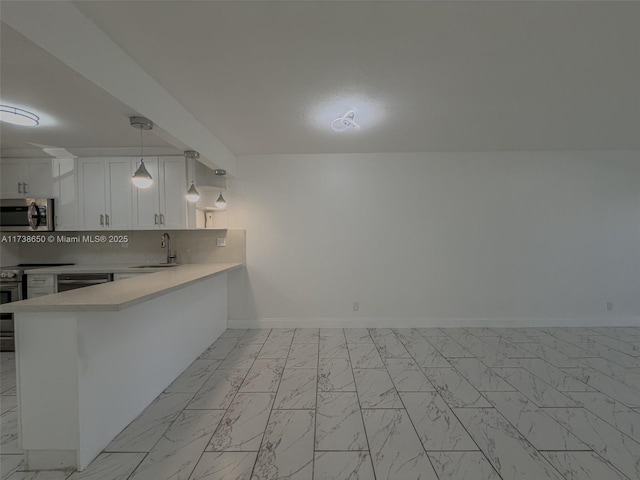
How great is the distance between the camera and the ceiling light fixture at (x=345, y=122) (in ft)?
8.61

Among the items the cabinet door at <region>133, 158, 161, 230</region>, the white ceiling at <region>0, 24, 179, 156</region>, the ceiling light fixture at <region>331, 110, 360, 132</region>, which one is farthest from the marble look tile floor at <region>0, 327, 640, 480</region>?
the ceiling light fixture at <region>331, 110, 360, 132</region>

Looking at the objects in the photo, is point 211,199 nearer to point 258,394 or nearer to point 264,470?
point 258,394

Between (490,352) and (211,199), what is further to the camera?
(211,199)

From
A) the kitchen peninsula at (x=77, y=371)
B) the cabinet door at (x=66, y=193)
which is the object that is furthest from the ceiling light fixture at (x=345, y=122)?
the cabinet door at (x=66, y=193)

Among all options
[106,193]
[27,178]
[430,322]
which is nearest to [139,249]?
[106,193]

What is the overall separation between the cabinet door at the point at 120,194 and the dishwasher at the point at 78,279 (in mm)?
698

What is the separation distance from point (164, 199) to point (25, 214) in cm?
162

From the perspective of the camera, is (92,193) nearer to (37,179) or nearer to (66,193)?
(66,193)

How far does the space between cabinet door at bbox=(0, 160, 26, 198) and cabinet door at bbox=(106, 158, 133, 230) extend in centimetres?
103

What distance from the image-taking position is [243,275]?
4.03 meters

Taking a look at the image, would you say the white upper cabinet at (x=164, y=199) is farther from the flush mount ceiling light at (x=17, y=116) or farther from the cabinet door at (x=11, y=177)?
the cabinet door at (x=11, y=177)

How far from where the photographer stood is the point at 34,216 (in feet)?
11.2

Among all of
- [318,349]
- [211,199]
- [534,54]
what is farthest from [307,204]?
[534,54]

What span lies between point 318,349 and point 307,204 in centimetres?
198
